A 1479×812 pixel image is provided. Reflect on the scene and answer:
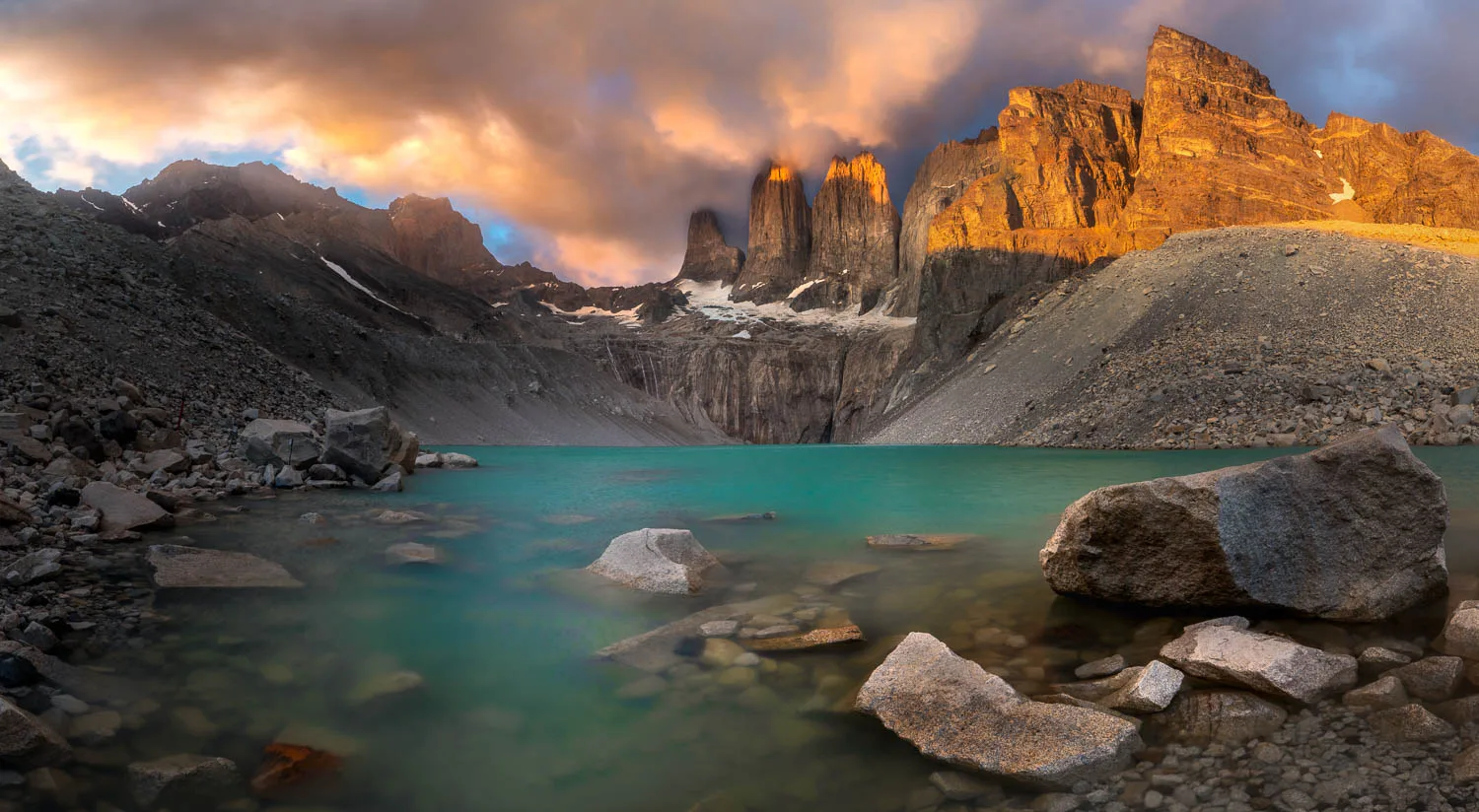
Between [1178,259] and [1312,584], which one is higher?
[1178,259]

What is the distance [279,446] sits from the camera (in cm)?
1927

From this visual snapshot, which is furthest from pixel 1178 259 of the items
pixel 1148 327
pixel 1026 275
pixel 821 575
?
pixel 821 575

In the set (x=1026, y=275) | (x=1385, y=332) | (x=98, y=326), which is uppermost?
(x=1026, y=275)

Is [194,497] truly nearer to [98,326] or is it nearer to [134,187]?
[98,326]

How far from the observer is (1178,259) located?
57719 millimetres

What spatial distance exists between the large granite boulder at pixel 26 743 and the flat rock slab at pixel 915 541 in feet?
31.5

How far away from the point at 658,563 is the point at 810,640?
10.1 feet

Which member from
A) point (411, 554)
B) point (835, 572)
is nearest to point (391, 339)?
point (411, 554)

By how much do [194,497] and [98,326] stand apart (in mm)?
15377

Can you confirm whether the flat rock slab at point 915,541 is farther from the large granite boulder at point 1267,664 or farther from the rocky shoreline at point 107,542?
the rocky shoreline at point 107,542

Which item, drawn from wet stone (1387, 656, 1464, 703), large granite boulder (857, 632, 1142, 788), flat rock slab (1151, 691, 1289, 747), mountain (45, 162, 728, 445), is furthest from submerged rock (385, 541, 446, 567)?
mountain (45, 162, 728, 445)

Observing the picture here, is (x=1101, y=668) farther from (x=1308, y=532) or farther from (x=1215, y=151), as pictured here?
(x=1215, y=151)

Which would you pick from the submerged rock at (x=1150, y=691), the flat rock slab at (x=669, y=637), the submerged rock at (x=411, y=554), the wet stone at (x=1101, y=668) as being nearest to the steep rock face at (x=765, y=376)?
the submerged rock at (x=411, y=554)

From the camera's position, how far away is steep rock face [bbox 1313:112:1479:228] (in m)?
87.2
